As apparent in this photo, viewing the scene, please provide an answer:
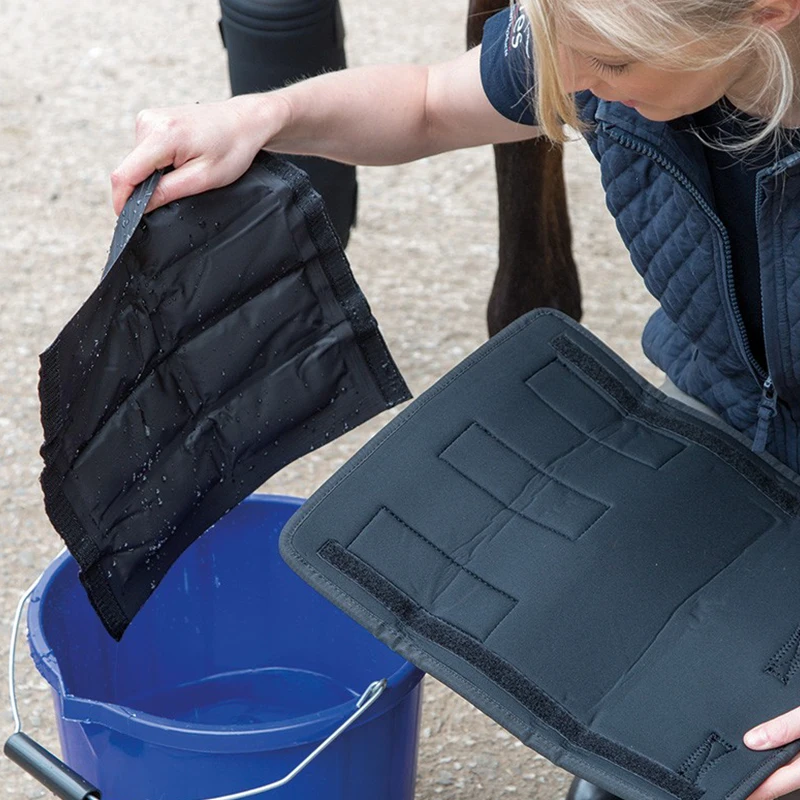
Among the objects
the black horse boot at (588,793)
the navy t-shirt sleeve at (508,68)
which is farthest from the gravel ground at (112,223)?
the navy t-shirt sleeve at (508,68)

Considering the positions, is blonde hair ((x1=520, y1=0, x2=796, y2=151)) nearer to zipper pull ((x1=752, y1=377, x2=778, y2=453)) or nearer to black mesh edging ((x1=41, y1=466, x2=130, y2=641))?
zipper pull ((x1=752, y1=377, x2=778, y2=453))

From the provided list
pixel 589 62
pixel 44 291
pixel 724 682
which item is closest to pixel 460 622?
pixel 724 682

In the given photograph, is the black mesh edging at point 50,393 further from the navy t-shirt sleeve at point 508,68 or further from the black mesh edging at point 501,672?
the navy t-shirt sleeve at point 508,68

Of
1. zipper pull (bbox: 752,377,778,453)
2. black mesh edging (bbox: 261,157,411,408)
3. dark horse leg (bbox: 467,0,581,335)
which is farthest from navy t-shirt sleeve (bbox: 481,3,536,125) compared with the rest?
dark horse leg (bbox: 467,0,581,335)

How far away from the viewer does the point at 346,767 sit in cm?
114

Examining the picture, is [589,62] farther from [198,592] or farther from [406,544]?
[198,592]

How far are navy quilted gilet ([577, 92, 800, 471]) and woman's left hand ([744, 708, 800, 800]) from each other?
33cm

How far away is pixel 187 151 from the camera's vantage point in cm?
113

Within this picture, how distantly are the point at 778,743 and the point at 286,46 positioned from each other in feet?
3.77

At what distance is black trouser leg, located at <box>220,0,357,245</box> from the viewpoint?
1774 millimetres

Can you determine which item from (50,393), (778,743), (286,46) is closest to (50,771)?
(50,393)

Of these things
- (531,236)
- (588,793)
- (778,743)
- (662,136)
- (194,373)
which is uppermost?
(662,136)

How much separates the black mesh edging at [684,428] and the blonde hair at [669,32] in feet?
1.08

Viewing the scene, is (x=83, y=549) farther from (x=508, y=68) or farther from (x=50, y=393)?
(x=508, y=68)
